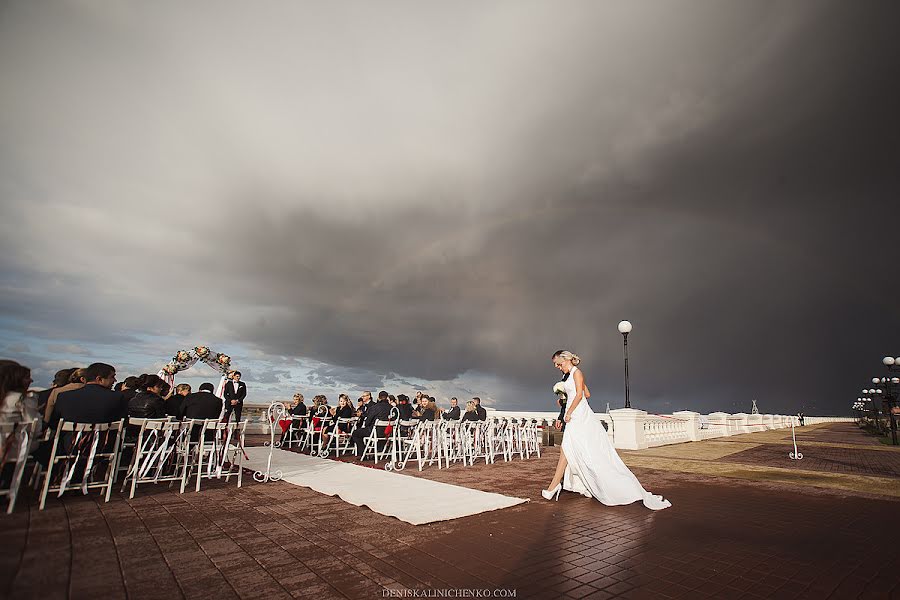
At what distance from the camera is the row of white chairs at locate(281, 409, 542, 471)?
10.4 meters

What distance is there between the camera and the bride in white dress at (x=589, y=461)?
6402 millimetres

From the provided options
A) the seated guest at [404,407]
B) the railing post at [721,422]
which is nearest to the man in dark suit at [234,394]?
the seated guest at [404,407]

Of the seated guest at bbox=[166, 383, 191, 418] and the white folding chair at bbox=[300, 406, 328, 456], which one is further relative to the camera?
the white folding chair at bbox=[300, 406, 328, 456]

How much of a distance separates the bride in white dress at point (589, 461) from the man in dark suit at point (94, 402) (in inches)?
255

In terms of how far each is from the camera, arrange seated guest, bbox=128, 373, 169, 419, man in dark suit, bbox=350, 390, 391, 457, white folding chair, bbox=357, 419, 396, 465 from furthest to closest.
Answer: man in dark suit, bbox=350, 390, 391, 457, white folding chair, bbox=357, 419, 396, 465, seated guest, bbox=128, 373, 169, 419

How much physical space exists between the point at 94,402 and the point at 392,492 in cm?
447

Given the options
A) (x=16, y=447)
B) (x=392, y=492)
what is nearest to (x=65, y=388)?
(x=16, y=447)

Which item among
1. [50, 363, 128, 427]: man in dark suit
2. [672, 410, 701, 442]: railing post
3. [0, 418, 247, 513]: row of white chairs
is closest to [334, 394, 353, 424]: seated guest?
[0, 418, 247, 513]: row of white chairs

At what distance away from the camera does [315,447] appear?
1378 cm

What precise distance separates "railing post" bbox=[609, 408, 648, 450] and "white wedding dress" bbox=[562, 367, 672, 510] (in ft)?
28.3

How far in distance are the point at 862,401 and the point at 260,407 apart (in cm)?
6466

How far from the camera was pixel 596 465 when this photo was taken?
21.4 ft

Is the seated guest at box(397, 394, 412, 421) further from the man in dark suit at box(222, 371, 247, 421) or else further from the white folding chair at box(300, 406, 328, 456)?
the man in dark suit at box(222, 371, 247, 421)
